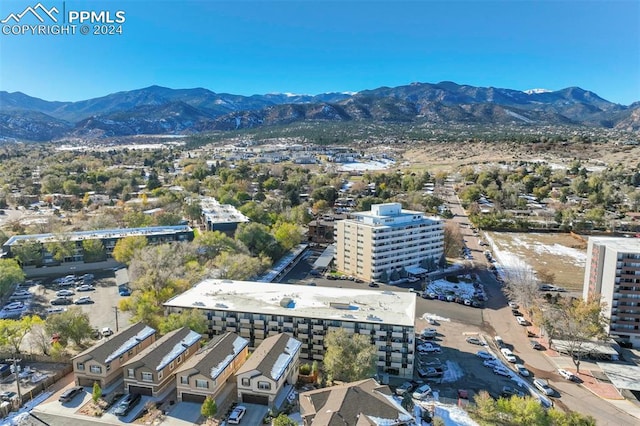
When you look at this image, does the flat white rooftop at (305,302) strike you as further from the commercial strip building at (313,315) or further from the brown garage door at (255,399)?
the brown garage door at (255,399)

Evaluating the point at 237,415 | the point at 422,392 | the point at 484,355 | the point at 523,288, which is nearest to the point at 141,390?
the point at 237,415

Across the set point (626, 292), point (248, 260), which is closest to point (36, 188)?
point (248, 260)

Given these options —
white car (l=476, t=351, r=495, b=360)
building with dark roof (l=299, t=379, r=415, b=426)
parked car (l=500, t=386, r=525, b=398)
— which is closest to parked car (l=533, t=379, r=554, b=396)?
parked car (l=500, t=386, r=525, b=398)

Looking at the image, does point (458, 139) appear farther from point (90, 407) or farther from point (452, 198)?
point (90, 407)

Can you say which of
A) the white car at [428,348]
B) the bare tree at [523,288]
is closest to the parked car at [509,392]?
the white car at [428,348]

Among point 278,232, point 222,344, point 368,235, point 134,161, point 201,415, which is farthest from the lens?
point 134,161

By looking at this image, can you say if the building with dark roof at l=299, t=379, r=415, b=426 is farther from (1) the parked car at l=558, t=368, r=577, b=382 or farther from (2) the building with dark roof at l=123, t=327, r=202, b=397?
(1) the parked car at l=558, t=368, r=577, b=382
